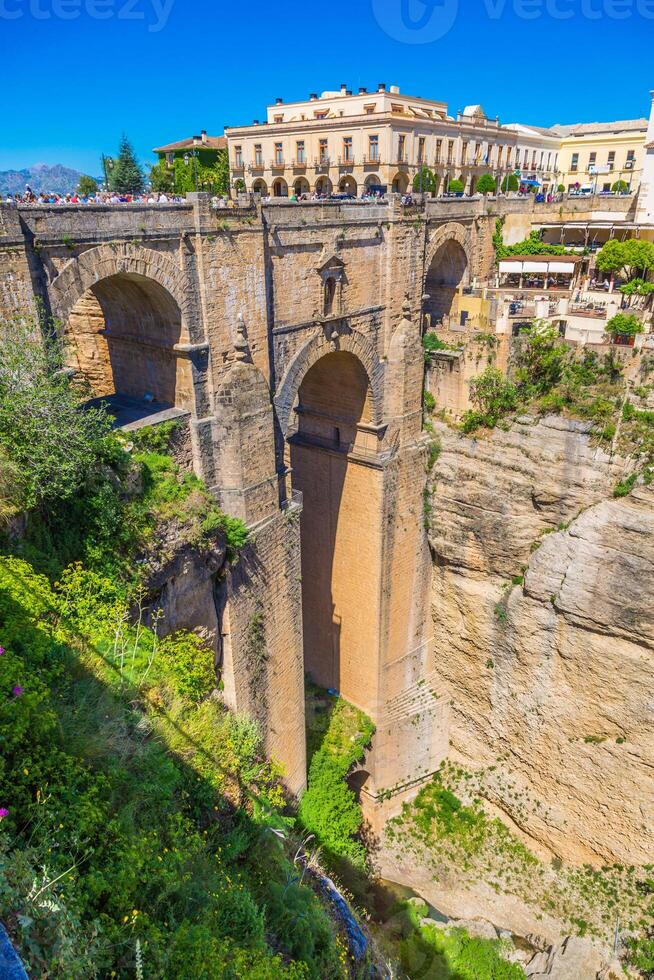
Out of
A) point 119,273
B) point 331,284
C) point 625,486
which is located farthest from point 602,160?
point 119,273

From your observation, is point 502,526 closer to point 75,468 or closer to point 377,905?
point 377,905

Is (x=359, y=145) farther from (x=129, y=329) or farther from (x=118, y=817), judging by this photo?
(x=118, y=817)

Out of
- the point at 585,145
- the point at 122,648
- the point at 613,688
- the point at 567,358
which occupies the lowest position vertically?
the point at 613,688

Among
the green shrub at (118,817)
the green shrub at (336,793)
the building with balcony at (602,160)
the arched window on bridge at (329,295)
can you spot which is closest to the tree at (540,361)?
the arched window on bridge at (329,295)

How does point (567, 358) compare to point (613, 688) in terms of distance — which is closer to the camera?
point (613, 688)

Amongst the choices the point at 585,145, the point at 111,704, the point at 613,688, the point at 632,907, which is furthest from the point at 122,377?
the point at 585,145

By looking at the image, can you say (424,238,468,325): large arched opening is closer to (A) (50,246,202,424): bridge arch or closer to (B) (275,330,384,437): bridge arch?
(B) (275,330,384,437): bridge arch
